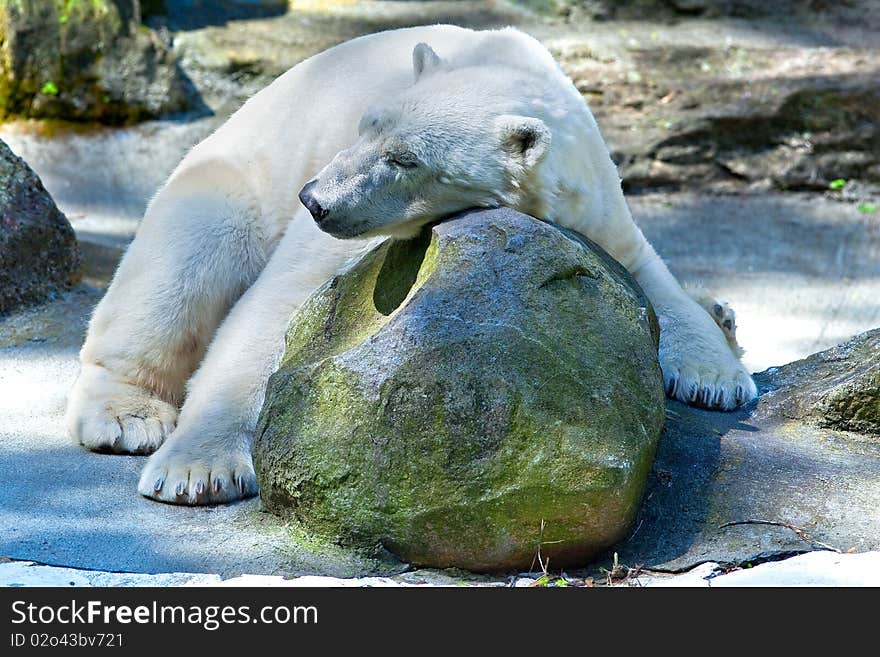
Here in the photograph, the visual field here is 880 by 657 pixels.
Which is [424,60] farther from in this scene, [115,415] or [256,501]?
[115,415]

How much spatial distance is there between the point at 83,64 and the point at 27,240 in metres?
3.33

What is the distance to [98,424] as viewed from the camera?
3.49 m

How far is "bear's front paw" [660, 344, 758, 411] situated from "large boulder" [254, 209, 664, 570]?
27.4 inches

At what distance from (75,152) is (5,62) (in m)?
0.76

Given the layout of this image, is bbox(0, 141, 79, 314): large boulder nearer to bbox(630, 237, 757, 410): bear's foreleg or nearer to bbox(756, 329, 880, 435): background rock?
bbox(630, 237, 757, 410): bear's foreleg

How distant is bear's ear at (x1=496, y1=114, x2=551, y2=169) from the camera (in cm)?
283

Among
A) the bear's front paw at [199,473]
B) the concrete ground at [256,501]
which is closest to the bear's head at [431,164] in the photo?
the bear's front paw at [199,473]

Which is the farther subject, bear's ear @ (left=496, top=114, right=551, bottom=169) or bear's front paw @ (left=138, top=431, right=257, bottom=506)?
bear's front paw @ (left=138, top=431, right=257, bottom=506)

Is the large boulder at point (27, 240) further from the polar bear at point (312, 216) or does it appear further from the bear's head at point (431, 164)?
the bear's head at point (431, 164)

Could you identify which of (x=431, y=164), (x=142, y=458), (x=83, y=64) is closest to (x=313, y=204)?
(x=431, y=164)

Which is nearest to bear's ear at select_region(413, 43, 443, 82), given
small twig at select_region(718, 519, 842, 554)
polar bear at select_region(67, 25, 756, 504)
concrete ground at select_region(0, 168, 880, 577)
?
polar bear at select_region(67, 25, 756, 504)

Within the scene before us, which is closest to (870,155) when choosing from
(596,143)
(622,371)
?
(596,143)

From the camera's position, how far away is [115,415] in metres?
3.53

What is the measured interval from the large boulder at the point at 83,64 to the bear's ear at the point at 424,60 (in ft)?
16.5
